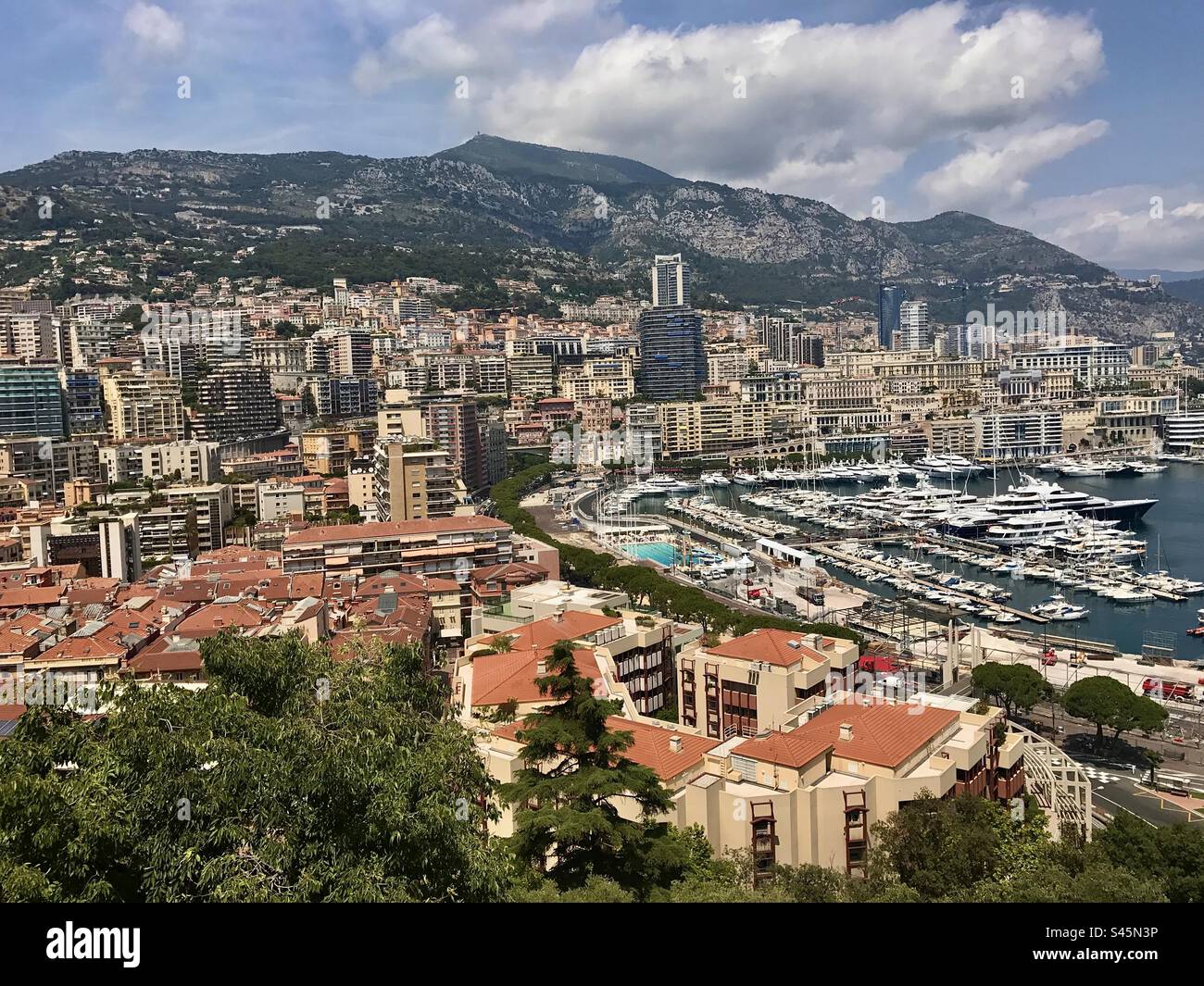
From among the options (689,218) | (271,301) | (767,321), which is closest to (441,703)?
(271,301)

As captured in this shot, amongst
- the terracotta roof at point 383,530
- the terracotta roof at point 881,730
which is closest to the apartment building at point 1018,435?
the terracotta roof at point 383,530

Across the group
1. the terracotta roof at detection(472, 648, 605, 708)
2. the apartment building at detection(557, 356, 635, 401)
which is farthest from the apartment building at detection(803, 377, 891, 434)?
the terracotta roof at detection(472, 648, 605, 708)

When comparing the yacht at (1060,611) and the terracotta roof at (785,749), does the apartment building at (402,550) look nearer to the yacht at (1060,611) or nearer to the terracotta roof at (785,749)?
the yacht at (1060,611)

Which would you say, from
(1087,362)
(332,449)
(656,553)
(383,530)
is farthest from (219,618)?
(1087,362)

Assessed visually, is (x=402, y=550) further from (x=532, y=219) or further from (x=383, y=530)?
(x=532, y=219)

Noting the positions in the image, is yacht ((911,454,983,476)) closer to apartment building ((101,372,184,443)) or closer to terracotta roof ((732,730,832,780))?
apartment building ((101,372,184,443))
